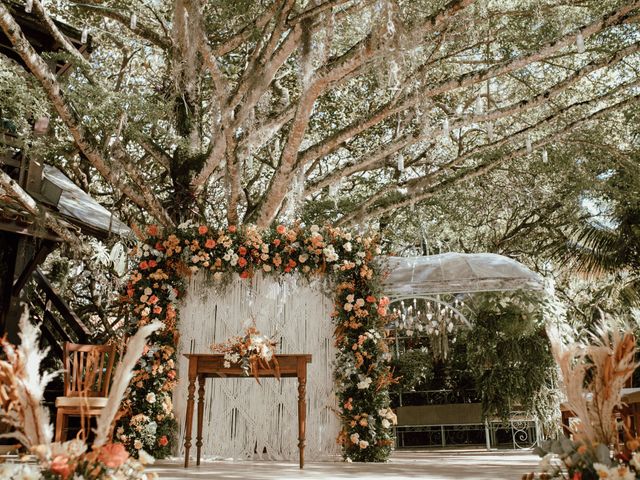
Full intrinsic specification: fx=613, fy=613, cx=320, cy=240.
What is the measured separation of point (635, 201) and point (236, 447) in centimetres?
587

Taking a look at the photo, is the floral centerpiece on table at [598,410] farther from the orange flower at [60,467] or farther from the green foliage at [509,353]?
the green foliage at [509,353]

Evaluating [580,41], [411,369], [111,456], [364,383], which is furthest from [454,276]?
[111,456]

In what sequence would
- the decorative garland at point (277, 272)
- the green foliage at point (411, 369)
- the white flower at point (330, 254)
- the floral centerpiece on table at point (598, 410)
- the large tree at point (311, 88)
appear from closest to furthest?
1. the floral centerpiece on table at point (598, 410)
2. the large tree at point (311, 88)
3. the decorative garland at point (277, 272)
4. the white flower at point (330, 254)
5. the green foliage at point (411, 369)

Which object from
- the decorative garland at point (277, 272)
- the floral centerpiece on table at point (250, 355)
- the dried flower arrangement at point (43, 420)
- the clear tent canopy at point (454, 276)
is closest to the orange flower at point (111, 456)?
the dried flower arrangement at point (43, 420)

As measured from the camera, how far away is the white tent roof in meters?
7.55

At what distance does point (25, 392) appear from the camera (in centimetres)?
183

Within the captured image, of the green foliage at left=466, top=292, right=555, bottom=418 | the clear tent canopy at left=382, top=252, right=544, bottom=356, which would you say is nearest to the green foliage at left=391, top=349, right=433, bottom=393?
the green foliage at left=466, top=292, right=555, bottom=418

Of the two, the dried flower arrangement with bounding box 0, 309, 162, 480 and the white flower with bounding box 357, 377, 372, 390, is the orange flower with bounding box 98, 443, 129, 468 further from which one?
the white flower with bounding box 357, 377, 372, 390

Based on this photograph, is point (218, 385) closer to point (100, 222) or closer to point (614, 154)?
point (100, 222)

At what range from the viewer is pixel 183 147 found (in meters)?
7.50

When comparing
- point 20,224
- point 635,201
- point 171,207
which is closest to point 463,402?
point 635,201

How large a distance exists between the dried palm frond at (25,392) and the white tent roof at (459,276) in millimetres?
5713

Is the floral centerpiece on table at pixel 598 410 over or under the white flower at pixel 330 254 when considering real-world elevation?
under

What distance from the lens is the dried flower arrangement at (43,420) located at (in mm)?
1826
